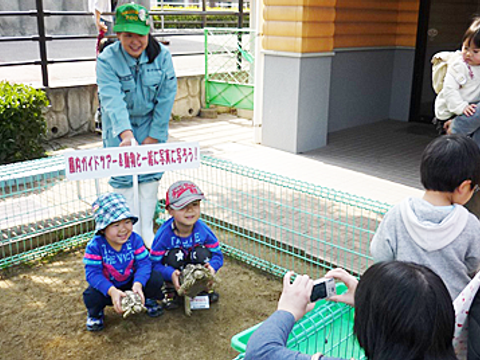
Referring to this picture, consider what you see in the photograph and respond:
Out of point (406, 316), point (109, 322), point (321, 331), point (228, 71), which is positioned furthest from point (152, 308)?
point (228, 71)

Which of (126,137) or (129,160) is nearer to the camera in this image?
(129,160)

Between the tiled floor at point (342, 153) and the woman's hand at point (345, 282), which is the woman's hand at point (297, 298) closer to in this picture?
the woman's hand at point (345, 282)

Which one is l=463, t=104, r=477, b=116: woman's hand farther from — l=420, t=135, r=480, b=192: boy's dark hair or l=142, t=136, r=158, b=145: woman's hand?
l=142, t=136, r=158, b=145: woman's hand

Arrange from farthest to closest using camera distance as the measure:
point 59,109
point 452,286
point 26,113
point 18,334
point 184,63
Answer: point 184,63
point 59,109
point 26,113
point 18,334
point 452,286

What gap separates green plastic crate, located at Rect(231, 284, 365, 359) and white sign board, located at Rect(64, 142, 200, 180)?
1586mm

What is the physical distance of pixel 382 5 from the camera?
791cm

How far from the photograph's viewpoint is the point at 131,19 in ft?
10.2

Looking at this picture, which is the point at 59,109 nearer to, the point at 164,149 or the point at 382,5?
the point at 164,149

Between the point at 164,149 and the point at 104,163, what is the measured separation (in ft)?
1.19

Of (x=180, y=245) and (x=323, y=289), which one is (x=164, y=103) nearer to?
(x=180, y=245)

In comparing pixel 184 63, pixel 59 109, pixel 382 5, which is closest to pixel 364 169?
pixel 382 5

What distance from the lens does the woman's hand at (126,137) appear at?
324 cm

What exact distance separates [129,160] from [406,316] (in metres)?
2.22

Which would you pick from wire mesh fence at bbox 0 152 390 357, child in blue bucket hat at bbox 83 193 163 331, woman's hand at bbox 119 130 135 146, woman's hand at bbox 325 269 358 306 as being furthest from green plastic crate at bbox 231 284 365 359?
woman's hand at bbox 119 130 135 146
